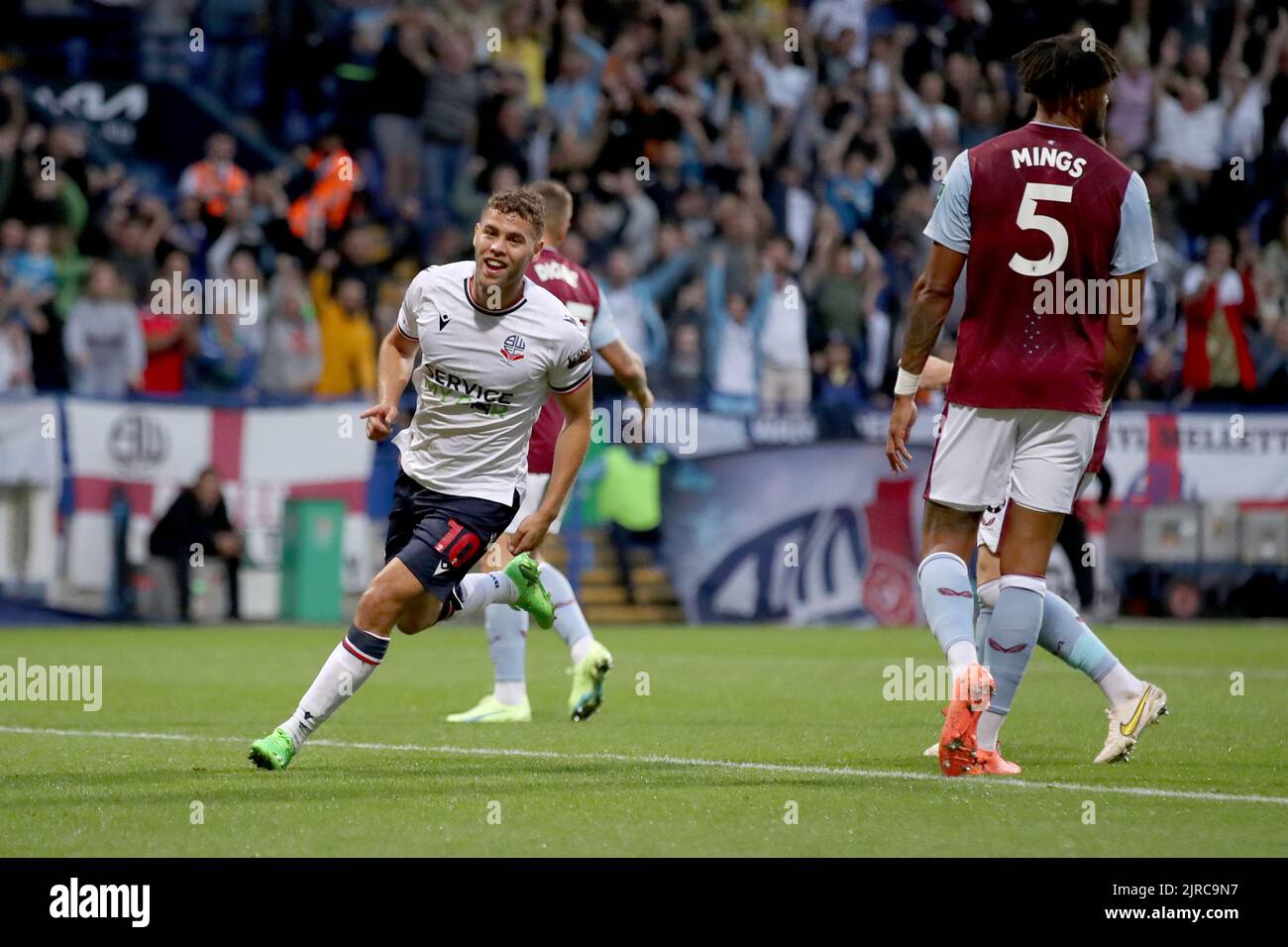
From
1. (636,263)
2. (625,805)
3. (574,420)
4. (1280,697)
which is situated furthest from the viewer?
(636,263)

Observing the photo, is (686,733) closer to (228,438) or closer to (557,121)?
(228,438)

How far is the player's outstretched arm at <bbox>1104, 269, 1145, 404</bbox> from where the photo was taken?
6887 millimetres

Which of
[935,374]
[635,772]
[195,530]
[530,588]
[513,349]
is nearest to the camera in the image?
[635,772]

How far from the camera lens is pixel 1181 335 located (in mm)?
19812

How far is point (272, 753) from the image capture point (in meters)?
6.88

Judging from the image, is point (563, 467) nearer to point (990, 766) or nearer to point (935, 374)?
point (935, 374)

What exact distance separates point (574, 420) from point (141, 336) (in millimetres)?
10619

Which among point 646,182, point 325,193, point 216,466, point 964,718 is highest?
point 646,182

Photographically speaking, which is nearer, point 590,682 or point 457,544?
point 457,544

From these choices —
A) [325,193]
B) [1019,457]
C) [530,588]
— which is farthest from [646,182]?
[1019,457]

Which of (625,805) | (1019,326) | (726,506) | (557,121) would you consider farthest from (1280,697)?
(557,121)

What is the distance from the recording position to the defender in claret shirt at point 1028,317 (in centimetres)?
682

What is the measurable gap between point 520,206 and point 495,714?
3.05 m

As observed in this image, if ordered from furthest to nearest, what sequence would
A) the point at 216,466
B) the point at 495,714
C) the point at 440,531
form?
1. the point at 216,466
2. the point at 495,714
3. the point at 440,531
